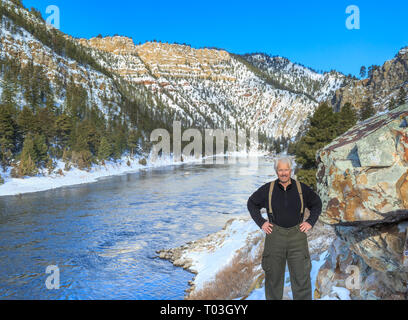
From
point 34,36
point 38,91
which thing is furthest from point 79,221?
point 34,36

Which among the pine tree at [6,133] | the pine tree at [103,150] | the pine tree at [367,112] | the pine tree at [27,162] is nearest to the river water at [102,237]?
the pine tree at [27,162]

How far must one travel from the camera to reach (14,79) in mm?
86125

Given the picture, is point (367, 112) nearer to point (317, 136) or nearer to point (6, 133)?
point (317, 136)

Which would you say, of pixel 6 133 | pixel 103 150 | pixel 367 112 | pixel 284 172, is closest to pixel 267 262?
pixel 284 172

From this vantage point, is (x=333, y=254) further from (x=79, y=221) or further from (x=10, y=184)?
(x=10, y=184)

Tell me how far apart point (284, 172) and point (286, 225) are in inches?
37.7

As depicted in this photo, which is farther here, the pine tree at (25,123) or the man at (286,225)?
the pine tree at (25,123)

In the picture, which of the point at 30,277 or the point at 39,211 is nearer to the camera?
the point at 30,277

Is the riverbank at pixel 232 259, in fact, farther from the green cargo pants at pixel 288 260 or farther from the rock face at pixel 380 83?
the rock face at pixel 380 83

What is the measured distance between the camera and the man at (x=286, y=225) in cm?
536

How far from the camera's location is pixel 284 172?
17.3 feet

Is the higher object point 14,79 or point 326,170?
point 14,79

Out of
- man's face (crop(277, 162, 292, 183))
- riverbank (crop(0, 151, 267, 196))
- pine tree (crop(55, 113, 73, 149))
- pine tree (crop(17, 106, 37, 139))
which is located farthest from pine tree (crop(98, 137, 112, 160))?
man's face (crop(277, 162, 292, 183))

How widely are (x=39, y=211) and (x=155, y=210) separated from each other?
10.1m
